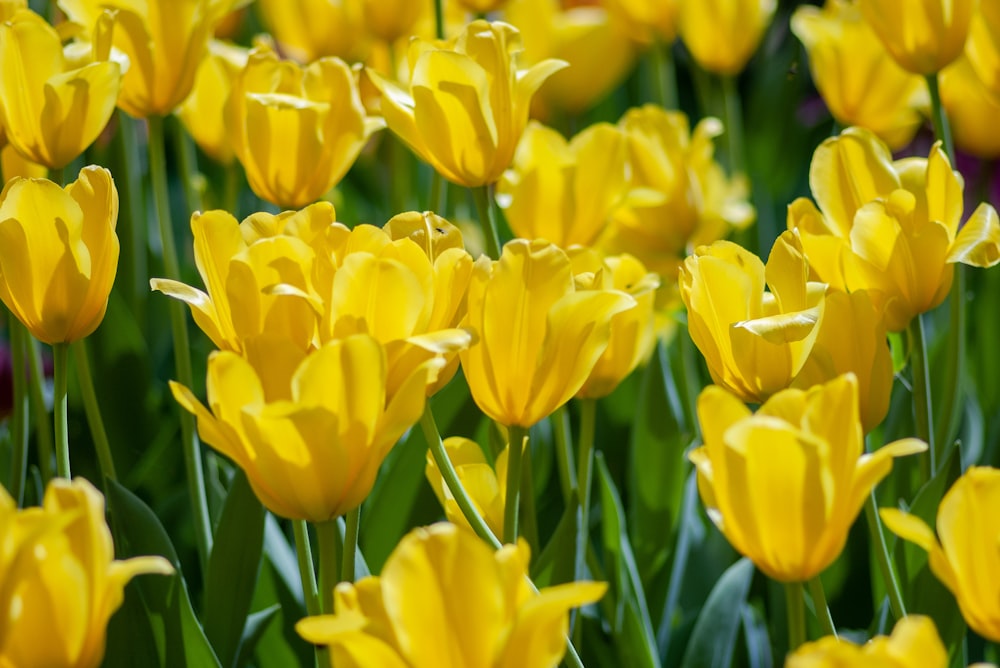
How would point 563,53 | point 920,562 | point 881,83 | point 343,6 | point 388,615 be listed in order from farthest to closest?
1. point 563,53
2. point 343,6
3. point 881,83
4. point 920,562
5. point 388,615

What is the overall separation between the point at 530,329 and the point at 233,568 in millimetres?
287

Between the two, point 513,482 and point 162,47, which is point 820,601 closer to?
point 513,482

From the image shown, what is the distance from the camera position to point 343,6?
1.48 m

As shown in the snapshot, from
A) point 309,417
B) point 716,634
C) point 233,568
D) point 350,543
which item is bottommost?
point 716,634

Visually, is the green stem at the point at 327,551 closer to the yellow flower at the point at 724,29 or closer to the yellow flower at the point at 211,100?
the yellow flower at the point at 211,100

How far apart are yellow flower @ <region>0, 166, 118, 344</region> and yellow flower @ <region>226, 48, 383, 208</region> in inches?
7.8

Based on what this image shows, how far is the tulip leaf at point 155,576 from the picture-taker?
75cm

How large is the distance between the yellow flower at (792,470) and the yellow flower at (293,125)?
18.5 inches

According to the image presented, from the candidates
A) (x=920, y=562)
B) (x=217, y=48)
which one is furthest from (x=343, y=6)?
(x=920, y=562)

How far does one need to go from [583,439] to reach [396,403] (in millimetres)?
319

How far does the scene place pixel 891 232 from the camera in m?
0.71

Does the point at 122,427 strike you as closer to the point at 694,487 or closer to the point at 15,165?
the point at 15,165

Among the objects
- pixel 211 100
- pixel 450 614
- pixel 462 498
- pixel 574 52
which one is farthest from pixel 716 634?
pixel 574 52

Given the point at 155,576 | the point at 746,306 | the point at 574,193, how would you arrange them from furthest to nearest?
the point at 574,193 < the point at 155,576 < the point at 746,306
